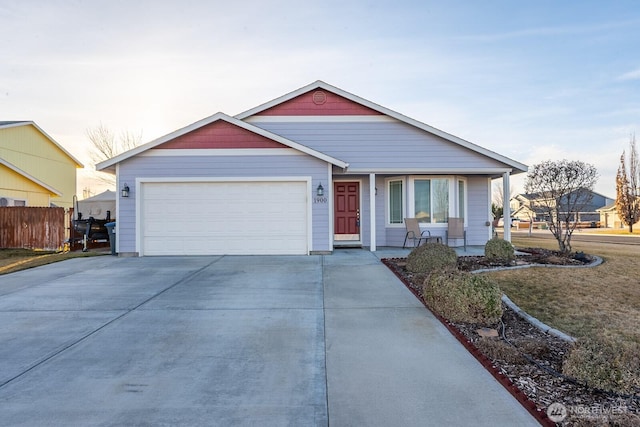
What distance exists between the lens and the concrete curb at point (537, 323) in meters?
4.74

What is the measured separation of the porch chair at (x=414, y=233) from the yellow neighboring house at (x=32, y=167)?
16.6 m

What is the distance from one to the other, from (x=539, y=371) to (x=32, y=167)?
26149 mm

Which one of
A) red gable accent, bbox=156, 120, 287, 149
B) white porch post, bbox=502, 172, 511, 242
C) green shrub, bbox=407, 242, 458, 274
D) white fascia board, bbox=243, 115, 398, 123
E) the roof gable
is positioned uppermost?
the roof gable

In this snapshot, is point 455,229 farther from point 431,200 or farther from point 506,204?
point 506,204

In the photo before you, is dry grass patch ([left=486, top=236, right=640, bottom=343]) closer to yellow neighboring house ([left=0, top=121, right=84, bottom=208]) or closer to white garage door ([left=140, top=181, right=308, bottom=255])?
white garage door ([left=140, top=181, right=308, bottom=255])

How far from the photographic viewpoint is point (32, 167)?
885 inches

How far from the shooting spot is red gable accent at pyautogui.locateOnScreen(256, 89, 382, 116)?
41.6 ft

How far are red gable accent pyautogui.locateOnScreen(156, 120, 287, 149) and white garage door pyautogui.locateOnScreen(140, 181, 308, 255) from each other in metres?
1.02

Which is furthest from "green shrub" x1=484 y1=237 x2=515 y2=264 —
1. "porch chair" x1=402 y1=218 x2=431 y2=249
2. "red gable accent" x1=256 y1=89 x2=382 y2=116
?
"red gable accent" x1=256 y1=89 x2=382 y2=116

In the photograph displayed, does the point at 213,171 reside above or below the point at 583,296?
above

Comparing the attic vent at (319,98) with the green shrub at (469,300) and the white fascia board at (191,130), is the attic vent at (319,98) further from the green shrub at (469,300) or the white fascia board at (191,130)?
the green shrub at (469,300)

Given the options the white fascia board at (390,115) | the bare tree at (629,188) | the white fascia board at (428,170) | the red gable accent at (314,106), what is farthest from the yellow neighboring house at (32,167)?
the bare tree at (629,188)

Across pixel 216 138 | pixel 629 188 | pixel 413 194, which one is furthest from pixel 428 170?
pixel 629 188

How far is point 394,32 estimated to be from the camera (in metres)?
12.0
